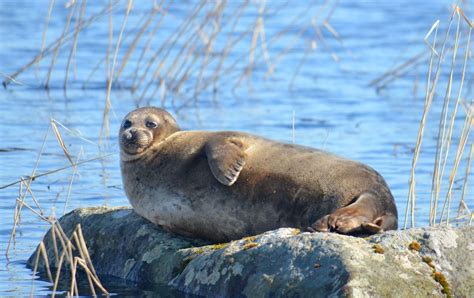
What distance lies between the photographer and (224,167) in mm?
6801

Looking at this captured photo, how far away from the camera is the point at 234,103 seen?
14945mm

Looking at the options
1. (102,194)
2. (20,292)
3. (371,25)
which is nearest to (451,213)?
(102,194)

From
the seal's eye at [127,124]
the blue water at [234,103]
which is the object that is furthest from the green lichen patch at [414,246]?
the seal's eye at [127,124]

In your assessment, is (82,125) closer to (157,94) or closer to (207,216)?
(157,94)

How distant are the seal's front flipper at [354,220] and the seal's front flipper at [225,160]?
0.71 m

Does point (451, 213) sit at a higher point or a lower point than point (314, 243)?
lower

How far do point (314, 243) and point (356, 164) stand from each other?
1107mm

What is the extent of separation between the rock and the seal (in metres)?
0.25

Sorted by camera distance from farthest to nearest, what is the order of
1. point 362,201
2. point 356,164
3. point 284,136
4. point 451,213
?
point 284,136
point 451,213
point 356,164
point 362,201

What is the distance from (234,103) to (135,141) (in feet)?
25.0

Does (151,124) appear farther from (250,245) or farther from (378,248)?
(378,248)

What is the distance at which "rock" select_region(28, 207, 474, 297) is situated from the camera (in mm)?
5668

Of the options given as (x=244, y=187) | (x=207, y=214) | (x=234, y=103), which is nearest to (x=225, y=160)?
(x=244, y=187)

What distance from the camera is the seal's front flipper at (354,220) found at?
6.22 meters
